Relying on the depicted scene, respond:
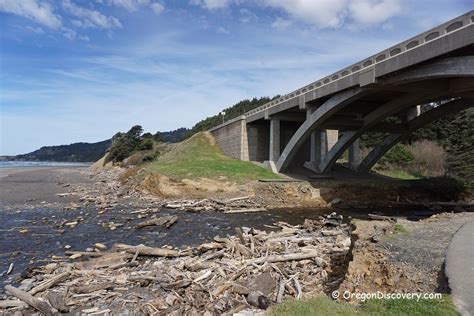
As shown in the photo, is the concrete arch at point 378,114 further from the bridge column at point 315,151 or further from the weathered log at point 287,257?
the weathered log at point 287,257

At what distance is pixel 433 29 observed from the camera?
17234 mm

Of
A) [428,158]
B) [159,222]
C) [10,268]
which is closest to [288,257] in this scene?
[10,268]

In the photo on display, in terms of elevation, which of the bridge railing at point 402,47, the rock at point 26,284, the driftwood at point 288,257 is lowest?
the rock at point 26,284

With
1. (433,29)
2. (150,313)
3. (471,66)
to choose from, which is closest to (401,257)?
(150,313)

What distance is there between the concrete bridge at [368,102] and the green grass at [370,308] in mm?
13524

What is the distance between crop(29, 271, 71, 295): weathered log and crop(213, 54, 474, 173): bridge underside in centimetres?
1801

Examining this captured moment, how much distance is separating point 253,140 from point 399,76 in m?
23.8

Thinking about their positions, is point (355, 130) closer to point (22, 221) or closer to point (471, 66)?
point (471, 66)

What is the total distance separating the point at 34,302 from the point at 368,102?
30.5 meters

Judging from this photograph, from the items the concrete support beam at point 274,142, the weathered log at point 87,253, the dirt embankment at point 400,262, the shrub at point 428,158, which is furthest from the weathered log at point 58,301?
the shrub at point 428,158

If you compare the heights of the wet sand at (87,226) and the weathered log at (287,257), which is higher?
the weathered log at (287,257)

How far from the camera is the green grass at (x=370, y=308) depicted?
5641mm

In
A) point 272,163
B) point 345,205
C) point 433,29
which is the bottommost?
point 345,205

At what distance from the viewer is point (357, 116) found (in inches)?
1384
